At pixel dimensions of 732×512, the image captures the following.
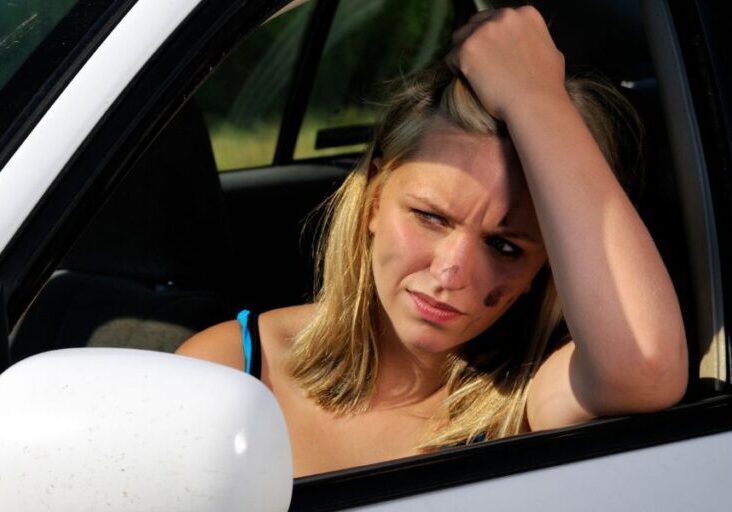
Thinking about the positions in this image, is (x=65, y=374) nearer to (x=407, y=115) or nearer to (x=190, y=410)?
(x=190, y=410)

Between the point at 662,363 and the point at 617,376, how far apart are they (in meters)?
0.06

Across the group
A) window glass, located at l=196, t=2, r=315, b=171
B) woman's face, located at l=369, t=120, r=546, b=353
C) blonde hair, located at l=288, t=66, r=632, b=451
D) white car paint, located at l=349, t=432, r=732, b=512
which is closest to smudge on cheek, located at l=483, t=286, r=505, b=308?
woman's face, located at l=369, t=120, r=546, b=353

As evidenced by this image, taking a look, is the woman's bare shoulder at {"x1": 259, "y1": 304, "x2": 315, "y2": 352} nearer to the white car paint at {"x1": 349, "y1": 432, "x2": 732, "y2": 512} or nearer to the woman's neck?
the woman's neck

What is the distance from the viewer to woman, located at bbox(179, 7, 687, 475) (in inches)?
67.5

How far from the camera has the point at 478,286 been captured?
185 centimetres

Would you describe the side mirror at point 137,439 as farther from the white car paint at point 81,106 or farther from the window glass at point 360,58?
the window glass at point 360,58

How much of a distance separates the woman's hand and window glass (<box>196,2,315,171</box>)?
5.54ft

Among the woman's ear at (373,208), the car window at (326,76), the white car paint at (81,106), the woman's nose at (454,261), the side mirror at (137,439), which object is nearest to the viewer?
the side mirror at (137,439)

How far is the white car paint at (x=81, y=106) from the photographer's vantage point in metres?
1.36

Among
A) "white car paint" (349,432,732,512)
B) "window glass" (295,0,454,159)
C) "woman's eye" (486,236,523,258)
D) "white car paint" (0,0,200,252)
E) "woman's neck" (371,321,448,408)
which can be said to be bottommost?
"window glass" (295,0,454,159)

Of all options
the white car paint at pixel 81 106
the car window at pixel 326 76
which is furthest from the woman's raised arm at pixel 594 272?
the car window at pixel 326 76

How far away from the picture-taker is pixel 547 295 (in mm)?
2000

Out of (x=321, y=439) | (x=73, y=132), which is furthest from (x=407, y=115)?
(x=73, y=132)

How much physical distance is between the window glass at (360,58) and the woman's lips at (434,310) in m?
1.66
